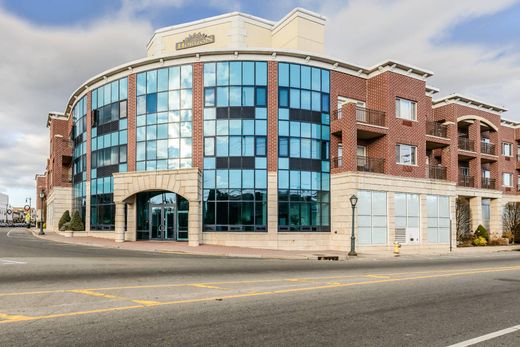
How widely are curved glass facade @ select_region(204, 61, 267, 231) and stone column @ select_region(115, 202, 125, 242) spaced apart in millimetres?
6504

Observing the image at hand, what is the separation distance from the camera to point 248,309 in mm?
8398

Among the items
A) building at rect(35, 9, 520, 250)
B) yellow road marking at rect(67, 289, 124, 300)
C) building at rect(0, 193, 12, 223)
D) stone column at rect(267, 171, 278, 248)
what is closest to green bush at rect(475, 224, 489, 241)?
building at rect(35, 9, 520, 250)

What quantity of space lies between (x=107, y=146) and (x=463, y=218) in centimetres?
3133

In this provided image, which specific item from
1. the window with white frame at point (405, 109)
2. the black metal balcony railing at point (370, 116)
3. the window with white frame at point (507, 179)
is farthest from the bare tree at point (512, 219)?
the black metal balcony railing at point (370, 116)

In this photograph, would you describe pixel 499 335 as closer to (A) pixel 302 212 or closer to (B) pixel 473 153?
(A) pixel 302 212

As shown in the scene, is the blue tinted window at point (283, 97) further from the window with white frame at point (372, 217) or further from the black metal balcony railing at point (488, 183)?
the black metal balcony railing at point (488, 183)

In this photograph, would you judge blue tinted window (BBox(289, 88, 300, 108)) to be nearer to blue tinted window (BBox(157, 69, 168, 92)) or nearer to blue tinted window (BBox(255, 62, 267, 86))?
blue tinted window (BBox(255, 62, 267, 86))

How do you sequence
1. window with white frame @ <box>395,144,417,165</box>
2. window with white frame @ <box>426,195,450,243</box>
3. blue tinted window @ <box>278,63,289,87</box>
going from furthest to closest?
window with white frame @ <box>426,195,450,243</box> → window with white frame @ <box>395,144,417,165</box> → blue tinted window @ <box>278,63,289,87</box>

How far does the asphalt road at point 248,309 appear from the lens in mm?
6406

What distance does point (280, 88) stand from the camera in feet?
102

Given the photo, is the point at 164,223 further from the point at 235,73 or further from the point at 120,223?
the point at 235,73

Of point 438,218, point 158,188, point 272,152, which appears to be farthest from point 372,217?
point 158,188

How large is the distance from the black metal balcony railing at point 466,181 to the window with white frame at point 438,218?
6.70 meters

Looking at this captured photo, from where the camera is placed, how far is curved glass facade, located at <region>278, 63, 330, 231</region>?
101 feet
